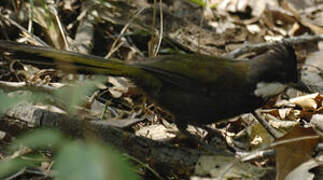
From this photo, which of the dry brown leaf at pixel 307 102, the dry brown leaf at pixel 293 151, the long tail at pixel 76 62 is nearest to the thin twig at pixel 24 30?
the long tail at pixel 76 62

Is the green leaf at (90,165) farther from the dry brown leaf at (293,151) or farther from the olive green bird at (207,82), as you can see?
the olive green bird at (207,82)

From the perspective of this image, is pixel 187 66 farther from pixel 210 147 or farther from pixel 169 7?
pixel 169 7

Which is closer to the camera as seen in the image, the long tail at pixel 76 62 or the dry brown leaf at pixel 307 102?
the long tail at pixel 76 62

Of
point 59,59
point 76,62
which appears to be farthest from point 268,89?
point 59,59

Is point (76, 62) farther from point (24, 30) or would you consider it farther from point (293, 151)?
point (24, 30)

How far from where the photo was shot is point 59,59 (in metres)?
2.98

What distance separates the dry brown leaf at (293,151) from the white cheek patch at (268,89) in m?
0.57

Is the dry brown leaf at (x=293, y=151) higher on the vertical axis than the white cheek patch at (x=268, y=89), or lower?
lower

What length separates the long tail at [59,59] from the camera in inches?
114

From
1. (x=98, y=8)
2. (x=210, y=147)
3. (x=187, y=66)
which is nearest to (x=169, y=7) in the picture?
(x=98, y=8)

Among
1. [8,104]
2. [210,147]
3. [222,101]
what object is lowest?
[210,147]

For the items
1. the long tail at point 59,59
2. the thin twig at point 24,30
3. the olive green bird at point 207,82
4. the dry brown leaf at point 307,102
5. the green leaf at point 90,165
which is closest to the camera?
the green leaf at point 90,165

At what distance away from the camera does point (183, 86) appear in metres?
3.49

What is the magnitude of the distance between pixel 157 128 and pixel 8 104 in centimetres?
212
